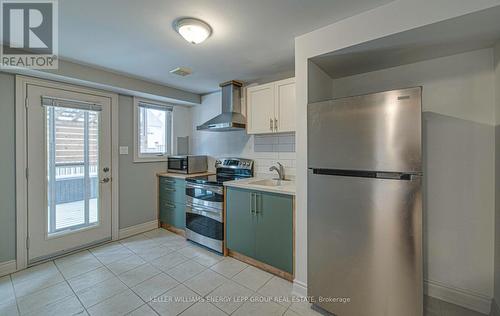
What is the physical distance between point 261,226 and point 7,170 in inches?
107

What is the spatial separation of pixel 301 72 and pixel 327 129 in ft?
1.98

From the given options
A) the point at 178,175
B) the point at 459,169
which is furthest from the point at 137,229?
the point at 459,169

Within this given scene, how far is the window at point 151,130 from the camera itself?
11.1 feet

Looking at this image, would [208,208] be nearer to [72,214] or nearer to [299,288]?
[299,288]

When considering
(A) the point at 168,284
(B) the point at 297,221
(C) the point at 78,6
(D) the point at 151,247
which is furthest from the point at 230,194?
(C) the point at 78,6

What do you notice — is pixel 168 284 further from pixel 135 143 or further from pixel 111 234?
pixel 135 143

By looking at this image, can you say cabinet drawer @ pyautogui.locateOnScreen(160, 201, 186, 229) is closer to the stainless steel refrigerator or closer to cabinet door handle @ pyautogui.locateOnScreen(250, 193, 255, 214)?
cabinet door handle @ pyautogui.locateOnScreen(250, 193, 255, 214)

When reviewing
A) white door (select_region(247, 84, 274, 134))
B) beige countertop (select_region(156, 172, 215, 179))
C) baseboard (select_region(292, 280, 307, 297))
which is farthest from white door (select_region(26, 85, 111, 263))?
baseboard (select_region(292, 280, 307, 297))

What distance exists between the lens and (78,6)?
150 cm

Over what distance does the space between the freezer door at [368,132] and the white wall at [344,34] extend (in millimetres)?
201

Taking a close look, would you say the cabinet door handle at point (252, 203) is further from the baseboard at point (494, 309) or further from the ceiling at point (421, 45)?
the baseboard at point (494, 309)

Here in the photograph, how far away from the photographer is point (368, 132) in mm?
1465

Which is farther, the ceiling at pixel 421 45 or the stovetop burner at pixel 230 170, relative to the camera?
the stovetop burner at pixel 230 170

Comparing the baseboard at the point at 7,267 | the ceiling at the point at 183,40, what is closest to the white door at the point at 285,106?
the ceiling at the point at 183,40
